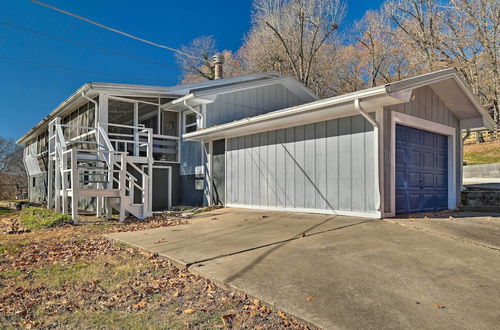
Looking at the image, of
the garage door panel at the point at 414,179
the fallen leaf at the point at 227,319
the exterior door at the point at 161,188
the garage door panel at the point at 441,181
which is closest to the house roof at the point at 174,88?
the exterior door at the point at 161,188

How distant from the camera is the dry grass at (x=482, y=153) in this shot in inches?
A: 672

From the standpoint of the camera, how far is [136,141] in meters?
10.8

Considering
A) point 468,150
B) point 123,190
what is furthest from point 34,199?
point 468,150

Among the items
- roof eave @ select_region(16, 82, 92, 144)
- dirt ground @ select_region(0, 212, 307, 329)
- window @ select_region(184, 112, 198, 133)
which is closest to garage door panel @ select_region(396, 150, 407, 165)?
dirt ground @ select_region(0, 212, 307, 329)

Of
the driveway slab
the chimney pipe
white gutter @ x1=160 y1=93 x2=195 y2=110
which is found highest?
the chimney pipe

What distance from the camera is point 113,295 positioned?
3.28m

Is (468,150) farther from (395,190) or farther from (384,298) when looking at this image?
(384,298)

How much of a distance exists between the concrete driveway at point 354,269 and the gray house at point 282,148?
4.95 feet

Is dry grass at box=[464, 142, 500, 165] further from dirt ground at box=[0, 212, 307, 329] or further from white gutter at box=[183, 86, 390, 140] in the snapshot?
dirt ground at box=[0, 212, 307, 329]

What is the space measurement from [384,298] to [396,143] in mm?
4885

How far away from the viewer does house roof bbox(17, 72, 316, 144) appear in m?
10.6

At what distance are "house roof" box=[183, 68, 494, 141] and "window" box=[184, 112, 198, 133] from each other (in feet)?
4.68

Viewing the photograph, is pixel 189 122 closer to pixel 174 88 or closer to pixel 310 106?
pixel 174 88

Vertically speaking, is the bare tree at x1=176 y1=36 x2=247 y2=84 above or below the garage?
above
